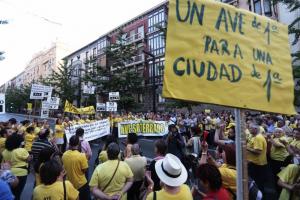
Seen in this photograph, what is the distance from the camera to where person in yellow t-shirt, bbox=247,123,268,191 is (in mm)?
7641

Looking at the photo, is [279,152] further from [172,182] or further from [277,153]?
[172,182]

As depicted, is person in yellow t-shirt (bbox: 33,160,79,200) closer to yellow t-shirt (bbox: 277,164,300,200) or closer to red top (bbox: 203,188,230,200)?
red top (bbox: 203,188,230,200)

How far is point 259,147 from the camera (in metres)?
7.61

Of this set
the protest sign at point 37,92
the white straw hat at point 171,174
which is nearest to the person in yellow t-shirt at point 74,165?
the white straw hat at point 171,174

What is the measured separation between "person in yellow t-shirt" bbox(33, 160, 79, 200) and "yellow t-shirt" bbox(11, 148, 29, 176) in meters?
2.36

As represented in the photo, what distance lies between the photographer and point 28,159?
618cm

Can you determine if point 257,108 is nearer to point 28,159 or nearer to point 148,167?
point 148,167

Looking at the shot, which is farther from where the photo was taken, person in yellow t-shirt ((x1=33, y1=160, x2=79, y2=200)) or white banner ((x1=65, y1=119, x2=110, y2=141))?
white banner ((x1=65, y1=119, x2=110, y2=141))

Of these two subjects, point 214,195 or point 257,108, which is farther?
point 214,195

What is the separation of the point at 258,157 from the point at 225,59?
18.4 feet

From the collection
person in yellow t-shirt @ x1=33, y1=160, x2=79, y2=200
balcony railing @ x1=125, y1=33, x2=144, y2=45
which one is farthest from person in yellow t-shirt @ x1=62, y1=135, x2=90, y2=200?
balcony railing @ x1=125, y1=33, x2=144, y2=45

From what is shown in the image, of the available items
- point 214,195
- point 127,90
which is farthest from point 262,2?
point 214,195

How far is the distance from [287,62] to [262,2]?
2669cm

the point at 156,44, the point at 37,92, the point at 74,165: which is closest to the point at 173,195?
the point at 74,165
